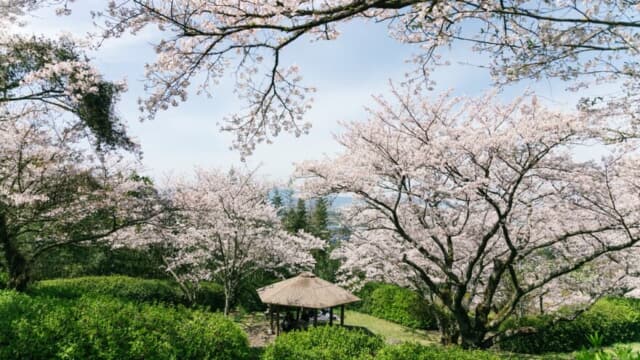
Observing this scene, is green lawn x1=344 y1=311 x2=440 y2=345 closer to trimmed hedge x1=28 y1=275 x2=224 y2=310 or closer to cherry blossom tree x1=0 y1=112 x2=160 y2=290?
trimmed hedge x1=28 y1=275 x2=224 y2=310

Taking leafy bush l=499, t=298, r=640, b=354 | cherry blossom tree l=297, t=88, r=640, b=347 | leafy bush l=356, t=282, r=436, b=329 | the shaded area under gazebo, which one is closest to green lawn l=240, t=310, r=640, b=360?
leafy bush l=356, t=282, r=436, b=329

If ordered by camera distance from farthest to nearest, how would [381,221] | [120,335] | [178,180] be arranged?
[178,180], [381,221], [120,335]

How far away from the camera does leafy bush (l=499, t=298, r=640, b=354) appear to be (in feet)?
36.6

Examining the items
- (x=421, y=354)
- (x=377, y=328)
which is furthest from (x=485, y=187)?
(x=377, y=328)

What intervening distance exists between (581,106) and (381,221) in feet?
22.9

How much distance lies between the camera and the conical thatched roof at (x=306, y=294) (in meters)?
10.6

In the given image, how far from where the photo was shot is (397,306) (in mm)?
15406

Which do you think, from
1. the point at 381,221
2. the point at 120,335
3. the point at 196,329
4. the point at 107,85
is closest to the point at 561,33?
the point at 196,329

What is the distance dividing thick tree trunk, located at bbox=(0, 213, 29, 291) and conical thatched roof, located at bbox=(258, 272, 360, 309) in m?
5.53

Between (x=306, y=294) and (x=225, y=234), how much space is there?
3.49 metres

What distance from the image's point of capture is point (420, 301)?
14.6 meters

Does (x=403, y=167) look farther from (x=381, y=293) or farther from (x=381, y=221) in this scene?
(x=381, y=293)

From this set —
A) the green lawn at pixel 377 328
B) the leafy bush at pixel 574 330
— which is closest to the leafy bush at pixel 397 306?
the green lawn at pixel 377 328

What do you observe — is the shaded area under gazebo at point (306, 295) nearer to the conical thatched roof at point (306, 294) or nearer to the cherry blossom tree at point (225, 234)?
the conical thatched roof at point (306, 294)
